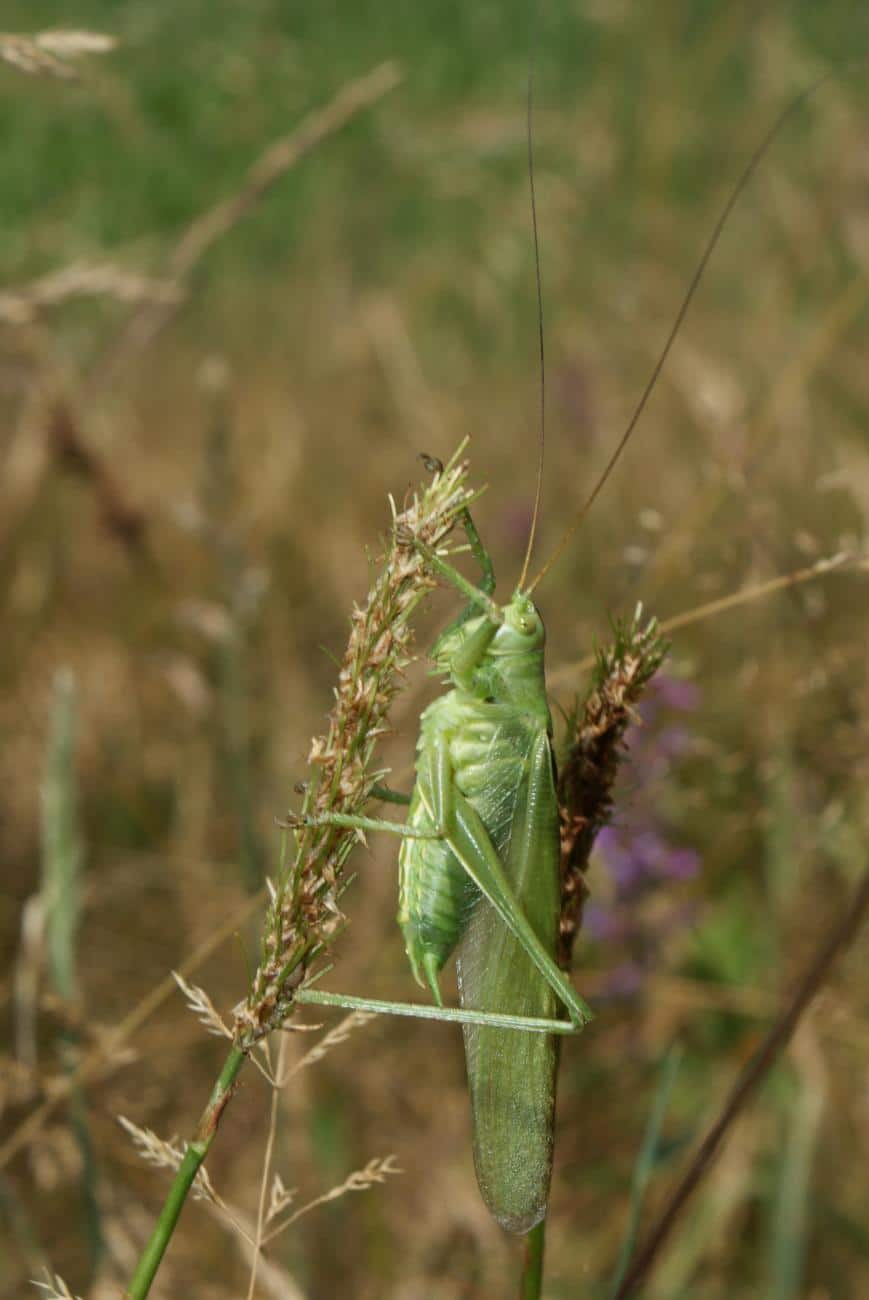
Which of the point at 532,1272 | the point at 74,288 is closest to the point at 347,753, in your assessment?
the point at 532,1272

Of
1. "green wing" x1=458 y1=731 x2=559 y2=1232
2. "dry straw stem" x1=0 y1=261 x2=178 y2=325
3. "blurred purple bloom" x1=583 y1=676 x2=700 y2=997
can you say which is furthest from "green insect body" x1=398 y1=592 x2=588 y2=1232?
"dry straw stem" x1=0 y1=261 x2=178 y2=325

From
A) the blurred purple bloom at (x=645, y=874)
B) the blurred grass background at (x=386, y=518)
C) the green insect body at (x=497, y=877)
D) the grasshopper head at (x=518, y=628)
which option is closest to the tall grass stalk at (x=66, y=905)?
the blurred grass background at (x=386, y=518)

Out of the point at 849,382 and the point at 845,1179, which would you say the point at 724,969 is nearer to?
the point at 845,1179

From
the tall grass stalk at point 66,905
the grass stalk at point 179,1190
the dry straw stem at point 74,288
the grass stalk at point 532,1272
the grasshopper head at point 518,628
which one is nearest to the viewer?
the grass stalk at point 179,1190

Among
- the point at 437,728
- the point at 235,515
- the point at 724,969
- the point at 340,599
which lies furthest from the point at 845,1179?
the point at 235,515

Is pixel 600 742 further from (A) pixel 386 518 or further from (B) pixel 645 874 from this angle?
(A) pixel 386 518

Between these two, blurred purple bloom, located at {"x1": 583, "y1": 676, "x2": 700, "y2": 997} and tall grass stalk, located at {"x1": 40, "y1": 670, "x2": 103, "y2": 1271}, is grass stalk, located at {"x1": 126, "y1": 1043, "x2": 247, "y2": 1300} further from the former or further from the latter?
blurred purple bloom, located at {"x1": 583, "y1": 676, "x2": 700, "y2": 997}

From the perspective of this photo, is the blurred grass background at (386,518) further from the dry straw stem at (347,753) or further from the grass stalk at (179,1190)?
the grass stalk at (179,1190)
